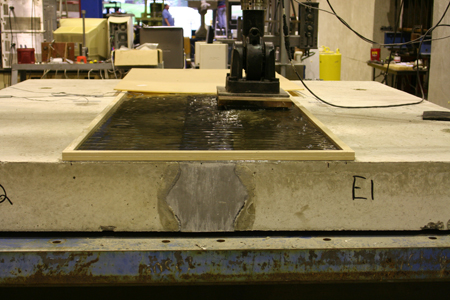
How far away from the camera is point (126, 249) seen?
1.21 metres

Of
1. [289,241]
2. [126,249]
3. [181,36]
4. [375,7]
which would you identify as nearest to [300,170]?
[289,241]

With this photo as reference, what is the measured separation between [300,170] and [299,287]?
79cm

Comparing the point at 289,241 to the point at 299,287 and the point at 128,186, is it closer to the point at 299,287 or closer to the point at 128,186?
the point at 128,186

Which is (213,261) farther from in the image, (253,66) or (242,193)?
(253,66)

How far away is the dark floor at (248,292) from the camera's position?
175 centimetres

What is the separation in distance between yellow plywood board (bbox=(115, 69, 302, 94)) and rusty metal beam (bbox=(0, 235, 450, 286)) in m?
1.34

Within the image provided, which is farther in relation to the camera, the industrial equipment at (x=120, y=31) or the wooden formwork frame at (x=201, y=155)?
the industrial equipment at (x=120, y=31)

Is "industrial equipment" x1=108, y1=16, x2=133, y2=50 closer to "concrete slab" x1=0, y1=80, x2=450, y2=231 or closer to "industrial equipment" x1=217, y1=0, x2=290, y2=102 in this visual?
"industrial equipment" x1=217, y1=0, x2=290, y2=102

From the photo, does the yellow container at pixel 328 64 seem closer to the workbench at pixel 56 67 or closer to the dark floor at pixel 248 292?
the workbench at pixel 56 67

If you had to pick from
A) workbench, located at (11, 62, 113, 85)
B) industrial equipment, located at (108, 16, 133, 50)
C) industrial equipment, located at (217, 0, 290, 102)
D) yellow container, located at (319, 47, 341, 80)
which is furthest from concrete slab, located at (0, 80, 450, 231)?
yellow container, located at (319, 47, 341, 80)

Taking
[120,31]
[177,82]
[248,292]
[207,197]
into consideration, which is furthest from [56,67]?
[207,197]

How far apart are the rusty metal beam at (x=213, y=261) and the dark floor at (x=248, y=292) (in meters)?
0.56

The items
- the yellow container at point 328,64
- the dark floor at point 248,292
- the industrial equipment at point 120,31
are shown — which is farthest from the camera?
the yellow container at point 328,64

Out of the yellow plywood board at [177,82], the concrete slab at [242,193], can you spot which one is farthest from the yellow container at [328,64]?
the concrete slab at [242,193]
